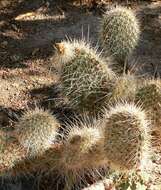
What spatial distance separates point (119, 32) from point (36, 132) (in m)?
1.40

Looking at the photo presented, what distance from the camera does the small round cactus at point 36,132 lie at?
381 centimetres

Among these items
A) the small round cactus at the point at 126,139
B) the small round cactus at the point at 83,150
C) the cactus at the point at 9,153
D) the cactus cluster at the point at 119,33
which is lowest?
the cactus at the point at 9,153

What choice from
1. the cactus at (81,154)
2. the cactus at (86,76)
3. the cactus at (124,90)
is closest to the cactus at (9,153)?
the cactus at (81,154)

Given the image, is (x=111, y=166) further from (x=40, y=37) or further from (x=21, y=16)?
(x=21, y=16)

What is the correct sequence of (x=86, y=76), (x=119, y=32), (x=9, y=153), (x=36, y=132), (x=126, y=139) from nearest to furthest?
1. (x=126, y=139)
2. (x=36, y=132)
3. (x=9, y=153)
4. (x=86, y=76)
5. (x=119, y=32)

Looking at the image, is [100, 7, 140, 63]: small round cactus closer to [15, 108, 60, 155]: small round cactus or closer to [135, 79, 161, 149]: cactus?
[135, 79, 161, 149]: cactus

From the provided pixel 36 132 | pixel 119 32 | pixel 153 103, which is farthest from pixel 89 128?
pixel 119 32

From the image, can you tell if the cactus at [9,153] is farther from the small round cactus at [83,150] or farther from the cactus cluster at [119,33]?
the cactus cluster at [119,33]

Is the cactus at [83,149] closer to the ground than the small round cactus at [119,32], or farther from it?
closer to the ground

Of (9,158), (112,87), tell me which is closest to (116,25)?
(112,87)

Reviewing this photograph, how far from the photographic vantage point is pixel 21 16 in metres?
6.23

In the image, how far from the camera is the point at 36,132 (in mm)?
3818

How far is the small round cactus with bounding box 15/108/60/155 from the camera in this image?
3.81 m

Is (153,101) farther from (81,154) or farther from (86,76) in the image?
(81,154)
